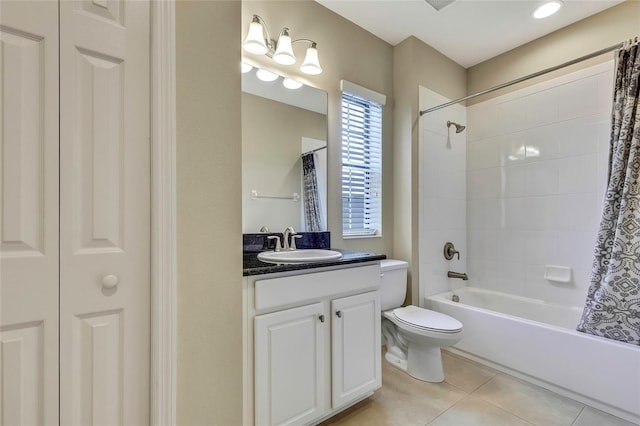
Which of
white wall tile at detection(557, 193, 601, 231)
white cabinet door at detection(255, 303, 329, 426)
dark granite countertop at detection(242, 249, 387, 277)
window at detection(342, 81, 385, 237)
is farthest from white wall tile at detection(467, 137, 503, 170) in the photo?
white cabinet door at detection(255, 303, 329, 426)

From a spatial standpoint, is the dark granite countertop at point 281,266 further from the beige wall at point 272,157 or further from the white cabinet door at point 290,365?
the beige wall at point 272,157

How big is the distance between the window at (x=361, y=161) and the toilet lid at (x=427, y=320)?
638mm

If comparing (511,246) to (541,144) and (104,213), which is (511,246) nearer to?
(541,144)

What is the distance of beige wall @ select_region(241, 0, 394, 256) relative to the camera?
184 centimetres

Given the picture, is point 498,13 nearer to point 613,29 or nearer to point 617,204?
point 613,29

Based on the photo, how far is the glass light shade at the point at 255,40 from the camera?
1603 millimetres

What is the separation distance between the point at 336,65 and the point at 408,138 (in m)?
0.79

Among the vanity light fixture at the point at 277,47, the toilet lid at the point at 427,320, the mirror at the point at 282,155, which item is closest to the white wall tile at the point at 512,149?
the toilet lid at the point at 427,320

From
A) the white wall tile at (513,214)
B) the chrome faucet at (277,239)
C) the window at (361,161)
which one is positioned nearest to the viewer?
the chrome faucet at (277,239)

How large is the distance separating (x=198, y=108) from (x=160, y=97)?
114 mm

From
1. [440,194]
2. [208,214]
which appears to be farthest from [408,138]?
[208,214]

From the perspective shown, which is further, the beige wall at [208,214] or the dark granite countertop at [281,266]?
the dark granite countertop at [281,266]

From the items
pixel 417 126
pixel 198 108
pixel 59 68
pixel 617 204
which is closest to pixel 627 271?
pixel 617 204

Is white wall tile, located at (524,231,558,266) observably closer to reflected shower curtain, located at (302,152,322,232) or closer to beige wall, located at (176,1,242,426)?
reflected shower curtain, located at (302,152,322,232)
